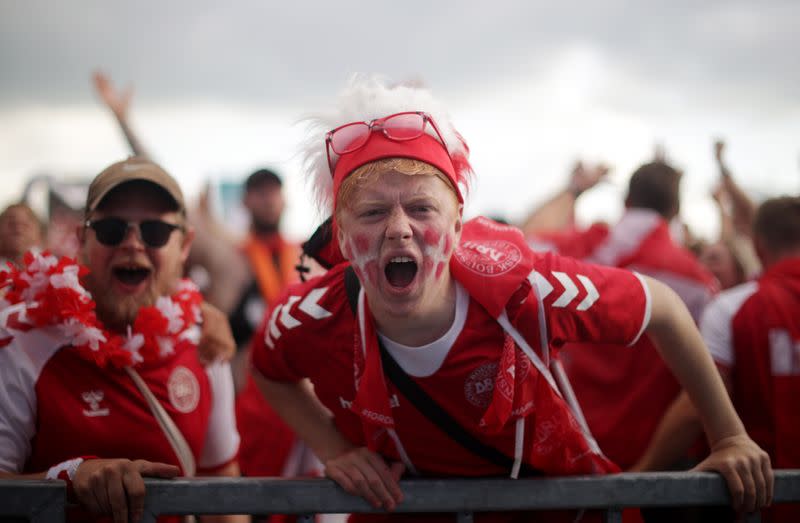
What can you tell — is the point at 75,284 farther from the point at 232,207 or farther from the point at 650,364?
the point at 232,207

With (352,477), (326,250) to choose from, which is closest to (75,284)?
(326,250)

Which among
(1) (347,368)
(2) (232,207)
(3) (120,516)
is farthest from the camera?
(2) (232,207)

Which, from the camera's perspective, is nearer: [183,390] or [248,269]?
[183,390]

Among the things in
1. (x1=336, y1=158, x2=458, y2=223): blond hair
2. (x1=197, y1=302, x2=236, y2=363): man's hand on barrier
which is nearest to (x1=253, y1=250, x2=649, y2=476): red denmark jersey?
(x1=336, y1=158, x2=458, y2=223): blond hair

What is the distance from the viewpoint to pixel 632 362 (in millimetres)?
3814

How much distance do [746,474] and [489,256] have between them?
0.86m

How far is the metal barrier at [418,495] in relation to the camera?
5.28ft

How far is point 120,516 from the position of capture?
164cm

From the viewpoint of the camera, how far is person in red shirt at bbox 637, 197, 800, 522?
2.62m

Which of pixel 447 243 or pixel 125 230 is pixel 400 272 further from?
pixel 125 230

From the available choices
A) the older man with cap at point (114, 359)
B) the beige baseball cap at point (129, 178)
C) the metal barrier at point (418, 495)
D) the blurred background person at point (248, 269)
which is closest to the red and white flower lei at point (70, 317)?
the older man with cap at point (114, 359)

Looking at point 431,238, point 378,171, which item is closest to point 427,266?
point 431,238

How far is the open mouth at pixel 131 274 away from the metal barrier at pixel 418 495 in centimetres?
83

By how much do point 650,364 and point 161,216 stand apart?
2.67 metres
